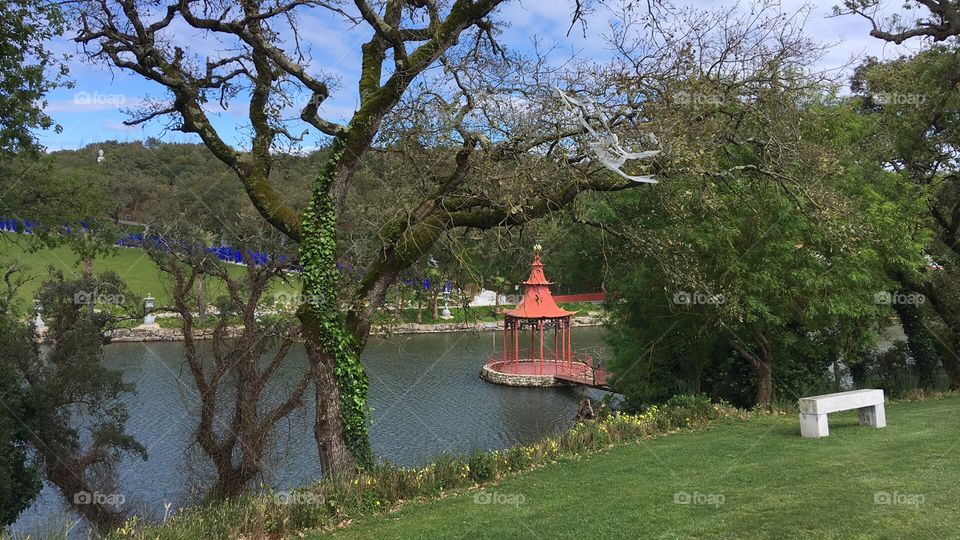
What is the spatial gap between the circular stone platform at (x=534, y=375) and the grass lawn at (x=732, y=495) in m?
15.8

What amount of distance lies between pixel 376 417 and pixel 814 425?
477 inches

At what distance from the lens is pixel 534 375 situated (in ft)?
85.1

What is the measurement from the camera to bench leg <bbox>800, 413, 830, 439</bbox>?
30.3 feet

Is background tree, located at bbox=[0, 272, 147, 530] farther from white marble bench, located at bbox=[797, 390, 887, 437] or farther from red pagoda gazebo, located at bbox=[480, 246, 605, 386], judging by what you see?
red pagoda gazebo, located at bbox=[480, 246, 605, 386]

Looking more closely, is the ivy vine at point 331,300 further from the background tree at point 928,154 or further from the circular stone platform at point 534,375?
the circular stone platform at point 534,375

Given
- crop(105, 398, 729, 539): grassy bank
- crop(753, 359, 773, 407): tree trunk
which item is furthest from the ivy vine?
crop(753, 359, 773, 407): tree trunk

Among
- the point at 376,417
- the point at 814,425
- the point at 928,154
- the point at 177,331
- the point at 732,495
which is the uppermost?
the point at 928,154

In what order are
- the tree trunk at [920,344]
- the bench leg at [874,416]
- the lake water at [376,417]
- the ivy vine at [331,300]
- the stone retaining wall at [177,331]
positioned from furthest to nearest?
the stone retaining wall at [177,331] < the tree trunk at [920,344] < the lake water at [376,417] < the bench leg at [874,416] < the ivy vine at [331,300]

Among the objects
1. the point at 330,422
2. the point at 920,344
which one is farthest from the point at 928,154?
the point at 330,422

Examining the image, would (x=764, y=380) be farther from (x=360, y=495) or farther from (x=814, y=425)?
(x=360, y=495)

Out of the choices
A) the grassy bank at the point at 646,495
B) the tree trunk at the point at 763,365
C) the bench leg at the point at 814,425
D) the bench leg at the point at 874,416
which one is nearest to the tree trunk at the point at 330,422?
the grassy bank at the point at 646,495

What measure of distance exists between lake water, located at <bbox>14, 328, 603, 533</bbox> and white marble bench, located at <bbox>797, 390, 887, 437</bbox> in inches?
188

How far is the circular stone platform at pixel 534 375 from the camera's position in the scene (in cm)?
2530

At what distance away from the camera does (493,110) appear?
7.60m
